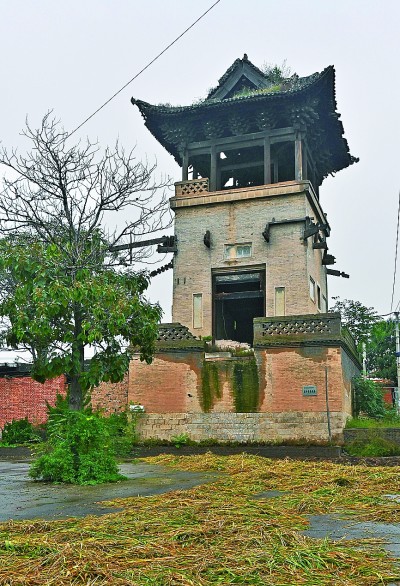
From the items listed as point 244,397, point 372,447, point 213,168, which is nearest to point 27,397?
point 244,397

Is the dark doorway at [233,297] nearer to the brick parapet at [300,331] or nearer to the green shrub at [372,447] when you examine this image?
the brick parapet at [300,331]

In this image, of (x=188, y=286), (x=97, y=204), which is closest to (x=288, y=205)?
(x=188, y=286)

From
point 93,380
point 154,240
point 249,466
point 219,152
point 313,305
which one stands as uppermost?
Answer: point 219,152

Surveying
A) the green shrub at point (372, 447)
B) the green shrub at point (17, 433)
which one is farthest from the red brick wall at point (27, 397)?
the green shrub at point (372, 447)

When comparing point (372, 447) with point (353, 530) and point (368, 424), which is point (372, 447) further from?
point (353, 530)

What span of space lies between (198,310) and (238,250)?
250cm

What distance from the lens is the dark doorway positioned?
20.4 m

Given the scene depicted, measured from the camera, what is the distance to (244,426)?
52.3 feet

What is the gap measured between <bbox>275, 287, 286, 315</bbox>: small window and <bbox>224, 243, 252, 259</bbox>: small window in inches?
67.0

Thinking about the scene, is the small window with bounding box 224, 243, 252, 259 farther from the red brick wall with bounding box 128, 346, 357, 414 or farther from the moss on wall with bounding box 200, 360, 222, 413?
the moss on wall with bounding box 200, 360, 222, 413

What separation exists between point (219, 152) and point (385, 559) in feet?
64.0

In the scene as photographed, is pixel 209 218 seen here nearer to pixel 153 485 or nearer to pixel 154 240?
pixel 154 240

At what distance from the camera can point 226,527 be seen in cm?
460

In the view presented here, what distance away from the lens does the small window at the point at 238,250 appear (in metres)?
20.5
